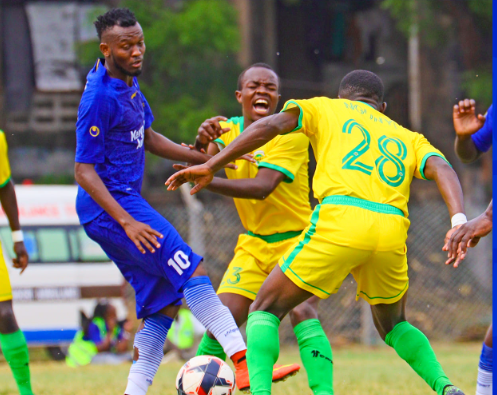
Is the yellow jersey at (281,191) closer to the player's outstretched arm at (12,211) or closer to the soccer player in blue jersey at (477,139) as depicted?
the soccer player in blue jersey at (477,139)

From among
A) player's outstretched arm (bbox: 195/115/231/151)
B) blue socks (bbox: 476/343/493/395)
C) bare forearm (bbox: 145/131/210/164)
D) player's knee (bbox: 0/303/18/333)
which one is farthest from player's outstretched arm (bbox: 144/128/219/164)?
blue socks (bbox: 476/343/493/395)

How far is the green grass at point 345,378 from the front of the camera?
6.07 meters

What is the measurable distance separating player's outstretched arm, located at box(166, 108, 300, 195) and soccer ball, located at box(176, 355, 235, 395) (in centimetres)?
110

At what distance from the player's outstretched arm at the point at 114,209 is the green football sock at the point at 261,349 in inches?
29.0

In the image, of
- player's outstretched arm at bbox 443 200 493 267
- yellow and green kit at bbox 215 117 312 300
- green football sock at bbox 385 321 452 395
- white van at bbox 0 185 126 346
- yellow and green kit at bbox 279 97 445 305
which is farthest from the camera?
white van at bbox 0 185 126 346

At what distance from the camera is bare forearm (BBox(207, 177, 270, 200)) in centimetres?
492

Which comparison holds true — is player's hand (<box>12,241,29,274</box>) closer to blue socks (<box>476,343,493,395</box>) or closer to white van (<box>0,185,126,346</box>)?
blue socks (<box>476,343,493,395</box>)

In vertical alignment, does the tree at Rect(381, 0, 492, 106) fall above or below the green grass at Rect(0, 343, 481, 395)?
above

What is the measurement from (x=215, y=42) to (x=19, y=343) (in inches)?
417

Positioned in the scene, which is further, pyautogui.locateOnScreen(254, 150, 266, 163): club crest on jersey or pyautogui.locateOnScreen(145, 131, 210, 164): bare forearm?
pyautogui.locateOnScreen(254, 150, 266, 163): club crest on jersey

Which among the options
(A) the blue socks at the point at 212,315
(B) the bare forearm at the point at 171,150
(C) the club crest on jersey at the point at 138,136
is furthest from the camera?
(B) the bare forearm at the point at 171,150

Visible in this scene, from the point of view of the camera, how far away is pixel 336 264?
405 cm

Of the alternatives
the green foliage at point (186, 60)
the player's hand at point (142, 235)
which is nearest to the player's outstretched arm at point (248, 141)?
the player's hand at point (142, 235)

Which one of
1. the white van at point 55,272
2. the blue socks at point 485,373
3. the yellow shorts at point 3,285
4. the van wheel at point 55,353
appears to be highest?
the yellow shorts at point 3,285
